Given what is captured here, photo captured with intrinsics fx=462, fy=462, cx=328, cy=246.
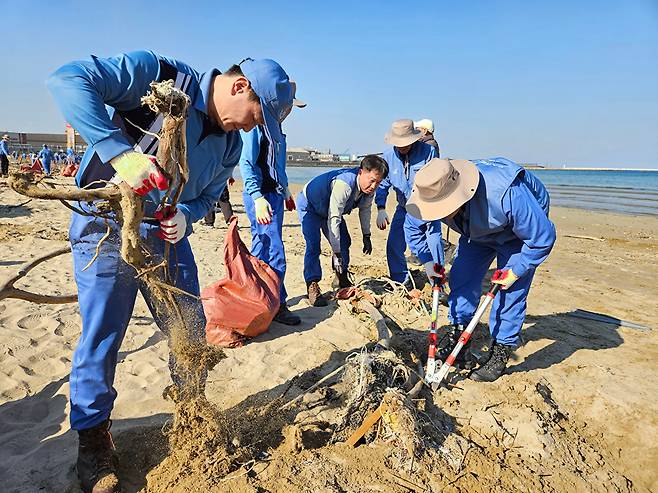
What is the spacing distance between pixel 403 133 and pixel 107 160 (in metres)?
3.38

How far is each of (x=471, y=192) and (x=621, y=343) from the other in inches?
93.9

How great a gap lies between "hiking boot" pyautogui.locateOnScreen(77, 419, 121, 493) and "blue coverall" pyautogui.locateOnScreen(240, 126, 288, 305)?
80.0 inches

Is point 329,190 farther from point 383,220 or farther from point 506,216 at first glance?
point 506,216

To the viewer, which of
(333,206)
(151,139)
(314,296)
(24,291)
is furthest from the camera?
(314,296)

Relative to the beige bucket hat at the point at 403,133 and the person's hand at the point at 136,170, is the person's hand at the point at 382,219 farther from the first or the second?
the person's hand at the point at 136,170

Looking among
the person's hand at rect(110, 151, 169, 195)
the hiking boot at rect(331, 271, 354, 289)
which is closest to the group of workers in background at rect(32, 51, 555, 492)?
the person's hand at rect(110, 151, 169, 195)

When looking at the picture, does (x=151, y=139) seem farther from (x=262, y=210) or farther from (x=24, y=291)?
(x=262, y=210)

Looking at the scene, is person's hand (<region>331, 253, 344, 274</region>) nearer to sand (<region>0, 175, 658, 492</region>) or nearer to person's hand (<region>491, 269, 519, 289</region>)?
sand (<region>0, 175, 658, 492</region>)

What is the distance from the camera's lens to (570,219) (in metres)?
13.5

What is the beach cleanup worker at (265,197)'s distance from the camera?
12.4 ft

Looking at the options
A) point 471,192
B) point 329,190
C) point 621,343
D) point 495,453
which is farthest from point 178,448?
point 621,343

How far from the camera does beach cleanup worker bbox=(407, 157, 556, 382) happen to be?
2838mm

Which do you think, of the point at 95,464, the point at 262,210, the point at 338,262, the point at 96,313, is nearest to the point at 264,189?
the point at 262,210

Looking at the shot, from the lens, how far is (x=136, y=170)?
1.59 metres
